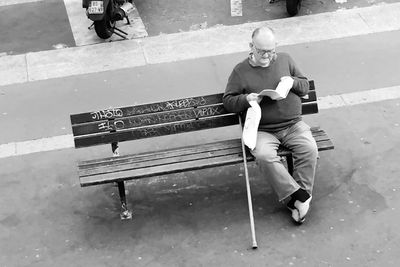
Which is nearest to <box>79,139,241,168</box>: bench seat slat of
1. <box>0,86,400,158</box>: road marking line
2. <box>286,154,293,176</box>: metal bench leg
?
<box>286,154,293,176</box>: metal bench leg

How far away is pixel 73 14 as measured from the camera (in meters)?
10.4

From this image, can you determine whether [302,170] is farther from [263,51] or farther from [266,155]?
[263,51]

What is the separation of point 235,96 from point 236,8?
13.3ft

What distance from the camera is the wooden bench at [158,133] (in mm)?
6469

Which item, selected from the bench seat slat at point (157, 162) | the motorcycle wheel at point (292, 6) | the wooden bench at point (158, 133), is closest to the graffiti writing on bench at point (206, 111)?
the wooden bench at point (158, 133)

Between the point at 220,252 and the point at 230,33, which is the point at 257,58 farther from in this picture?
the point at 230,33

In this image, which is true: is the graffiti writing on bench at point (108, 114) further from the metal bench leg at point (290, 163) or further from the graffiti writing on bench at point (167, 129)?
the metal bench leg at point (290, 163)

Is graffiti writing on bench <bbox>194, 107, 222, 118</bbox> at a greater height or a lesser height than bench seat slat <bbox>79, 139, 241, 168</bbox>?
greater

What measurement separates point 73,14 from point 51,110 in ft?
8.18

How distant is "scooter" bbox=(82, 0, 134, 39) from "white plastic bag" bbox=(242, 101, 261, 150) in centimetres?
361

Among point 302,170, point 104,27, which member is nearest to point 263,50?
point 302,170

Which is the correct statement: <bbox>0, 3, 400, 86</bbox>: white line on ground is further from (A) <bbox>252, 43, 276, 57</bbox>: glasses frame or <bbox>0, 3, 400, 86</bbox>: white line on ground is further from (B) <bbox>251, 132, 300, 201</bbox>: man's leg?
(B) <bbox>251, 132, 300, 201</bbox>: man's leg

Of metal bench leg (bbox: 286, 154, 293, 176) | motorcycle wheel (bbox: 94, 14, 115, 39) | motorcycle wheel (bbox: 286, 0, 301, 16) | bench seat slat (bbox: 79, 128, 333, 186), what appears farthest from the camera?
motorcycle wheel (bbox: 286, 0, 301, 16)

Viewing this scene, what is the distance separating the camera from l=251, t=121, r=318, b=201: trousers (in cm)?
630
